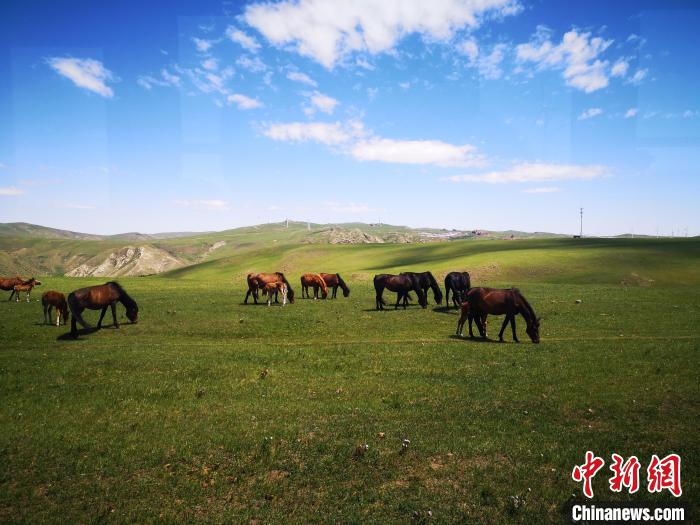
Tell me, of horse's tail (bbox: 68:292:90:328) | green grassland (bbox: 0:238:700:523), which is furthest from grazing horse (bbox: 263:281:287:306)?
horse's tail (bbox: 68:292:90:328)

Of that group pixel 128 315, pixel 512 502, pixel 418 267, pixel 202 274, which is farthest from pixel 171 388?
pixel 202 274

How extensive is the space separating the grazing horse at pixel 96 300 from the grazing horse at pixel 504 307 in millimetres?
22489

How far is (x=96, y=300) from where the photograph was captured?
85.4 feet

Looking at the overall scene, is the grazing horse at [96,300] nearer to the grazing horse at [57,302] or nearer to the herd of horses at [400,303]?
the herd of horses at [400,303]

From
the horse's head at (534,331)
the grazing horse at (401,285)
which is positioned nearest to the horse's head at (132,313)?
the grazing horse at (401,285)

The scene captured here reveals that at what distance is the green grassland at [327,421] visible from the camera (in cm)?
860

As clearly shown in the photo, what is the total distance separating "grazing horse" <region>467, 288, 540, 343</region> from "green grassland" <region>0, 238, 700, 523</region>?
1.26m

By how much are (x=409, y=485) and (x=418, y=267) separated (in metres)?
76.2

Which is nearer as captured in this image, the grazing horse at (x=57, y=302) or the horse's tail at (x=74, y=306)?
the horse's tail at (x=74, y=306)

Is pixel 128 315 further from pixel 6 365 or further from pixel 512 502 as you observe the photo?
pixel 512 502

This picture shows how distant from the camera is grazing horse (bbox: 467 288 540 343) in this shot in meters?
23.1

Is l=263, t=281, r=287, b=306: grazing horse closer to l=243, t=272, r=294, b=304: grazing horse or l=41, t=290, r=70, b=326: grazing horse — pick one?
l=243, t=272, r=294, b=304: grazing horse

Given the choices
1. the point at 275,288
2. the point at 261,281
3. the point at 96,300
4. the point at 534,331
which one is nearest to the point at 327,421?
the point at 534,331

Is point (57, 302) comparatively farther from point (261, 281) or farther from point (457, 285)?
point (457, 285)
